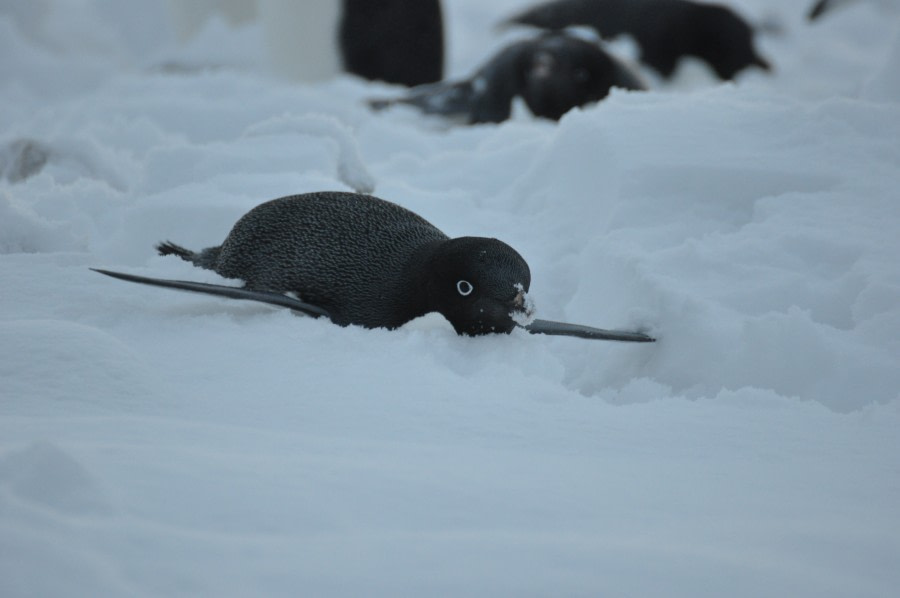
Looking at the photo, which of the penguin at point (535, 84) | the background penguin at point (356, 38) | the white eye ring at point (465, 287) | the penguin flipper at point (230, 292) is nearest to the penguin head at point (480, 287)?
the white eye ring at point (465, 287)

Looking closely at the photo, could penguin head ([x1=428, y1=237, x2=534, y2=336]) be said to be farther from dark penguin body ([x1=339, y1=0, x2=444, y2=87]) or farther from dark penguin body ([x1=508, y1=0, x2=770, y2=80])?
dark penguin body ([x1=508, y1=0, x2=770, y2=80])

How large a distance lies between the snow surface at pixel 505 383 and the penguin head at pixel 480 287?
43 millimetres

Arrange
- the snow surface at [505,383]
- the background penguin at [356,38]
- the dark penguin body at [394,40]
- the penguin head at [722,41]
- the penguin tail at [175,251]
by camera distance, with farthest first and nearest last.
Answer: the penguin head at [722,41]
the dark penguin body at [394,40]
the background penguin at [356,38]
the penguin tail at [175,251]
the snow surface at [505,383]

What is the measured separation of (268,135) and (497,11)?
27.9 ft

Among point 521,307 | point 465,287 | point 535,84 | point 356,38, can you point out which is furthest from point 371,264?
point 356,38

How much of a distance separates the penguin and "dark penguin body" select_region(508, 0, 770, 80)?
2588mm

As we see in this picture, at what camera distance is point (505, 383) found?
5.62 ft

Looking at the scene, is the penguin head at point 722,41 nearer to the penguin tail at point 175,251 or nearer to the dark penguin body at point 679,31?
the dark penguin body at point 679,31

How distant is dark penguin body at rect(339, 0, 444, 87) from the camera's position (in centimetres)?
731

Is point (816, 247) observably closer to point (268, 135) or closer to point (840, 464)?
point (840, 464)

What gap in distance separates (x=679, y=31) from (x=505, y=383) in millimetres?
7453

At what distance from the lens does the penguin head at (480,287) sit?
1966 millimetres

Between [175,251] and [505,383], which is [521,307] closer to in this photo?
[505,383]

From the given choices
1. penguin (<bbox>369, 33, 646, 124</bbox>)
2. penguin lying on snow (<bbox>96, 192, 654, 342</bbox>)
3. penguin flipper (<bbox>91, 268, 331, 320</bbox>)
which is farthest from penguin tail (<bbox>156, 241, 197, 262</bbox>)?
penguin (<bbox>369, 33, 646, 124</bbox>)
